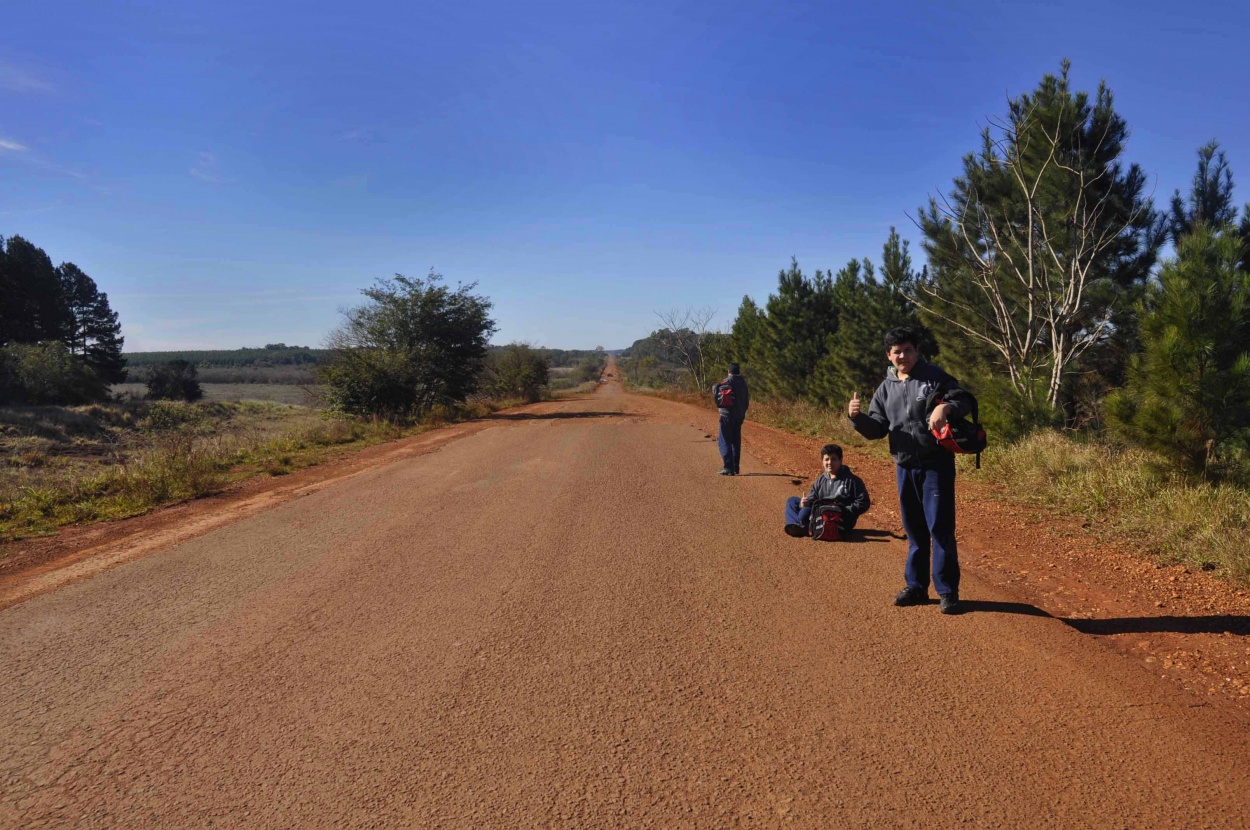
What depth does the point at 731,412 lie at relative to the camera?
395 inches

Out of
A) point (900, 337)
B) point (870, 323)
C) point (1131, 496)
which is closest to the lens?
point (900, 337)

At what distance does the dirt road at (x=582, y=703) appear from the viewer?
102 inches

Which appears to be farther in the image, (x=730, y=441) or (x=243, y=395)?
(x=243, y=395)

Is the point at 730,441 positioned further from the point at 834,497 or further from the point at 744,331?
the point at 744,331

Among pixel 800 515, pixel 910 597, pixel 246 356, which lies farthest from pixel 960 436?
pixel 246 356

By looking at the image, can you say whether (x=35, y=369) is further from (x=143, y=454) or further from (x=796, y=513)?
(x=796, y=513)

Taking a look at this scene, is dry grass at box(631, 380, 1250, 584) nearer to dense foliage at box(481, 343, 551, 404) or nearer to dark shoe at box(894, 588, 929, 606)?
dark shoe at box(894, 588, 929, 606)

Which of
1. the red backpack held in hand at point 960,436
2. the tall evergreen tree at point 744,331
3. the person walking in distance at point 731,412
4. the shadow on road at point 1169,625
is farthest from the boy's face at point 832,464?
the tall evergreen tree at point 744,331

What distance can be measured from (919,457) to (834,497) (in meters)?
2.10

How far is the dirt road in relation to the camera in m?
2.58

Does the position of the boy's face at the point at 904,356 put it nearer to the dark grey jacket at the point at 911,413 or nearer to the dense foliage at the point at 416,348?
the dark grey jacket at the point at 911,413

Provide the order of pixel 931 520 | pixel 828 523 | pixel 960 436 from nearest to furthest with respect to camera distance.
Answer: pixel 960 436
pixel 931 520
pixel 828 523

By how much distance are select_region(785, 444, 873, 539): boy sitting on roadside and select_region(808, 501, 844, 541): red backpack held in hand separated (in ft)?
0.20

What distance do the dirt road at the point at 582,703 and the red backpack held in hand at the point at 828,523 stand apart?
352 millimetres
